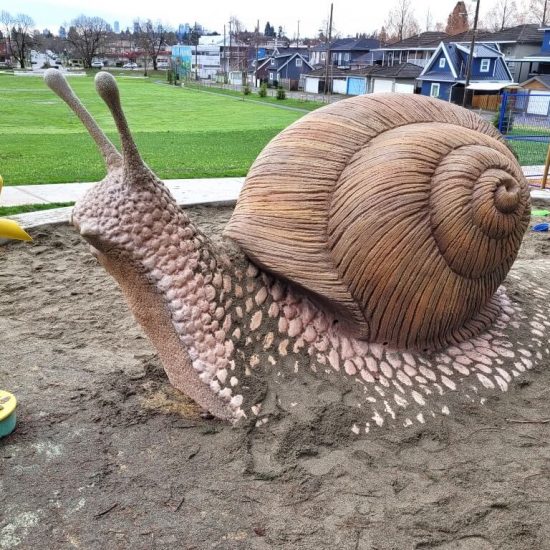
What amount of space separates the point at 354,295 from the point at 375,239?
0.86 ft

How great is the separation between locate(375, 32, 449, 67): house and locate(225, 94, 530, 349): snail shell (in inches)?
1647

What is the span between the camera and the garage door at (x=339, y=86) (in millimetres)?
42094

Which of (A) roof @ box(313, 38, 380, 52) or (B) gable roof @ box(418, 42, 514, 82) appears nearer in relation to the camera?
(B) gable roof @ box(418, 42, 514, 82)

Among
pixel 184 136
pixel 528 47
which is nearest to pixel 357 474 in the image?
pixel 184 136

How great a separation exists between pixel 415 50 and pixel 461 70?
12.2 meters

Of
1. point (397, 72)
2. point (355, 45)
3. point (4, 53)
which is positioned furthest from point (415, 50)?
point (4, 53)

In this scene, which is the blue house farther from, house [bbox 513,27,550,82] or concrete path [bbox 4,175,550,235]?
concrete path [bbox 4,175,550,235]

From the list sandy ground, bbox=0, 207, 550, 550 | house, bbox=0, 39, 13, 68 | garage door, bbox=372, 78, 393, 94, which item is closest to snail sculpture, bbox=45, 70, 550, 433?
sandy ground, bbox=0, 207, 550, 550

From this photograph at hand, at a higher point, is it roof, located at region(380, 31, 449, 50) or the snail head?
roof, located at region(380, 31, 449, 50)

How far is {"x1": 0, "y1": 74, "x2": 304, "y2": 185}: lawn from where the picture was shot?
9.22m

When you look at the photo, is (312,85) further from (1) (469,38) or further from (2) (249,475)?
(2) (249,475)

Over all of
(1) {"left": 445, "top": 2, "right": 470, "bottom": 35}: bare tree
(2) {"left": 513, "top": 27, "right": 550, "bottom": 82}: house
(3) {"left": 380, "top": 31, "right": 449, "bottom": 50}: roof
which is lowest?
(2) {"left": 513, "top": 27, "right": 550, "bottom": 82}: house

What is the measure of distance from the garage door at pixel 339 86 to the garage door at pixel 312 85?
198 centimetres

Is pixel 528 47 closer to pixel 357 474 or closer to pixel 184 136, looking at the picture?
pixel 184 136
